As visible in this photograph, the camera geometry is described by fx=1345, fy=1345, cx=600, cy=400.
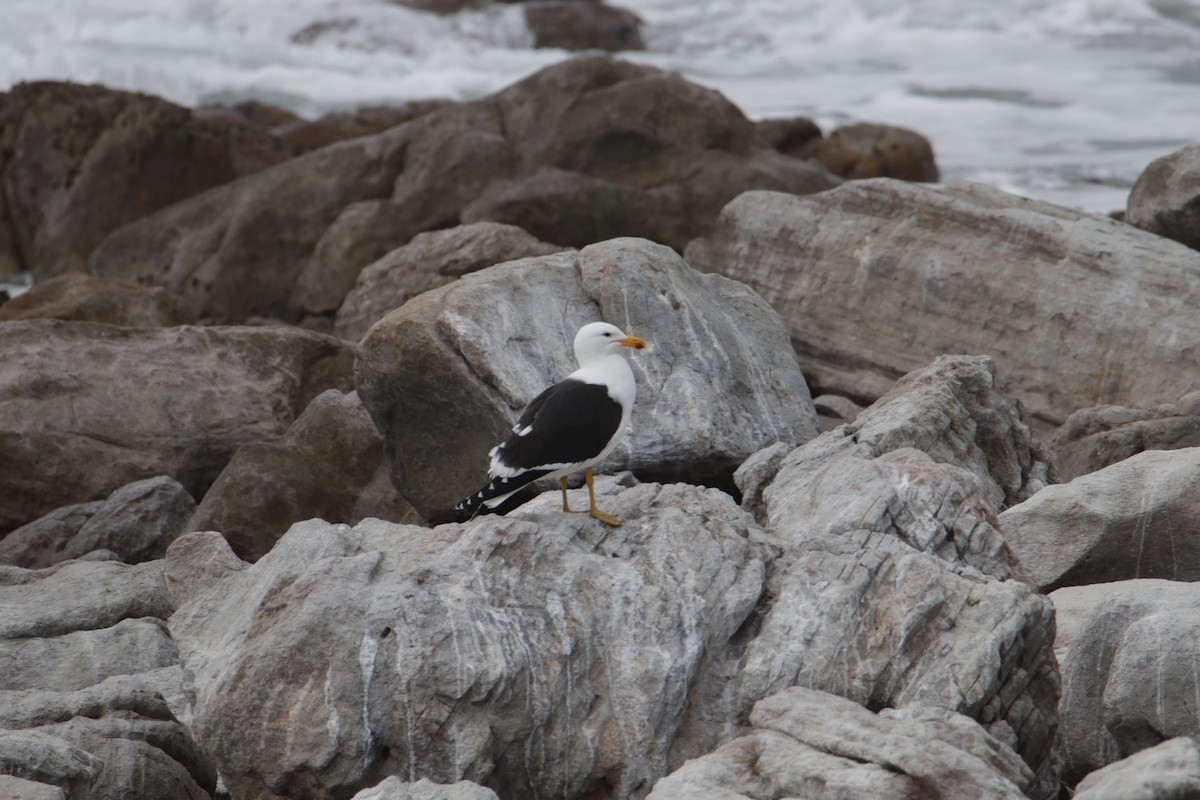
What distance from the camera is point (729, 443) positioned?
8.45m

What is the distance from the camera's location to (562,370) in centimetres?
860

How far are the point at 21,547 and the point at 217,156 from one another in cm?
1121

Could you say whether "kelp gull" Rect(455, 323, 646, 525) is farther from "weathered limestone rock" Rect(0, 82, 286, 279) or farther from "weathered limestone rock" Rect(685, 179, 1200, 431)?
"weathered limestone rock" Rect(0, 82, 286, 279)

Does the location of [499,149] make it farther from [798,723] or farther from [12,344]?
[798,723]

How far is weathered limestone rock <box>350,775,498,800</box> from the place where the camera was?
4.79m

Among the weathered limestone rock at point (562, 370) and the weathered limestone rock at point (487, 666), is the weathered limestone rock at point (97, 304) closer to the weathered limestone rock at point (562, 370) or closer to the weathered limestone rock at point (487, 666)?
the weathered limestone rock at point (562, 370)

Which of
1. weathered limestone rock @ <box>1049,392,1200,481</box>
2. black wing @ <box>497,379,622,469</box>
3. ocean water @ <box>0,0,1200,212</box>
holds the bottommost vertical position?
ocean water @ <box>0,0,1200,212</box>

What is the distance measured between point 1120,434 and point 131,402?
7.42m

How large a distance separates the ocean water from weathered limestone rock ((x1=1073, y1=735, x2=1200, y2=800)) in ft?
73.8

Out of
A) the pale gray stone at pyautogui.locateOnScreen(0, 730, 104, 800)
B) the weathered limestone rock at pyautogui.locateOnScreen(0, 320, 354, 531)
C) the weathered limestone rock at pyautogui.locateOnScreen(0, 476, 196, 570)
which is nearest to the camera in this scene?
the pale gray stone at pyautogui.locateOnScreen(0, 730, 104, 800)

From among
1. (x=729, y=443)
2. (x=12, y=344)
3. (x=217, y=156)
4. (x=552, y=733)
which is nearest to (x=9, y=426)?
(x=12, y=344)

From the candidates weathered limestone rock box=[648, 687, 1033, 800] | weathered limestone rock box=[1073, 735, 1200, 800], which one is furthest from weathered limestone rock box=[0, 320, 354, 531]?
weathered limestone rock box=[1073, 735, 1200, 800]

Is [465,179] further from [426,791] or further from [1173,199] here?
[426,791]

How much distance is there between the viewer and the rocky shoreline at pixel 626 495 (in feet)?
17.9
